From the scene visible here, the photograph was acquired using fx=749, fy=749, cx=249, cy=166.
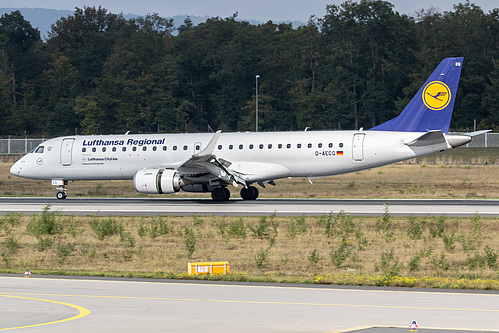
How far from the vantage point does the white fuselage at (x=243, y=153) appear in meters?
36.7

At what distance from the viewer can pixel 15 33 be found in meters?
120

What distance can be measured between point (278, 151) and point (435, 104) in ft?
26.6

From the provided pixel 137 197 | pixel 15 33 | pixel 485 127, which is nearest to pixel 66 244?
pixel 137 197

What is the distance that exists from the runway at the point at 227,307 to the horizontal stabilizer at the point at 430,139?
20865 mm

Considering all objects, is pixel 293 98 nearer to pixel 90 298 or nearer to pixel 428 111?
pixel 428 111

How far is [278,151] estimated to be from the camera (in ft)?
124

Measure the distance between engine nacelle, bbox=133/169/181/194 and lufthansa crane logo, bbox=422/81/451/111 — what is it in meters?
12.9

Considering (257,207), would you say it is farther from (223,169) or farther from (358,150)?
(358,150)

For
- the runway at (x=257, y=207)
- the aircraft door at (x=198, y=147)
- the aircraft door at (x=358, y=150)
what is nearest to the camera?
the runway at (x=257, y=207)

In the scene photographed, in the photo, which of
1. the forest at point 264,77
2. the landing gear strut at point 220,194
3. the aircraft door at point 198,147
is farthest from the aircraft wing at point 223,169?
the forest at point 264,77

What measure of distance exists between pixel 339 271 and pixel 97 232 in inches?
399

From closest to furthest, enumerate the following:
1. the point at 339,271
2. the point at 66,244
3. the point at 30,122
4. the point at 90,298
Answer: the point at 90,298, the point at 339,271, the point at 66,244, the point at 30,122

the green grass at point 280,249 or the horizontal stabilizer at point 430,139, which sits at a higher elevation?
the horizontal stabilizer at point 430,139

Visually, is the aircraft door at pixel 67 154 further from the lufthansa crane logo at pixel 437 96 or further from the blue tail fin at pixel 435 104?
the lufthansa crane logo at pixel 437 96
